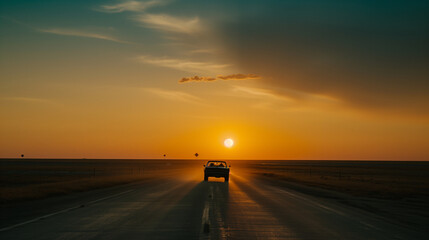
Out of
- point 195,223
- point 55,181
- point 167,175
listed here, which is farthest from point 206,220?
point 167,175

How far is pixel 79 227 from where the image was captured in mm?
9828

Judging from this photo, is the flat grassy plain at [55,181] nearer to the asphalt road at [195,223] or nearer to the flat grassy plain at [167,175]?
the flat grassy plain at [167,175]

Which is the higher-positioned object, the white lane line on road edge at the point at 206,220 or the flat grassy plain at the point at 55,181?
the white lane line on road edge at the point at 206,220

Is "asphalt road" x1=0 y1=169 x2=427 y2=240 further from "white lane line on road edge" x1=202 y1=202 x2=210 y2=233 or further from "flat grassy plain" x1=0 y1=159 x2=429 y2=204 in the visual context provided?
"flat grassy plain" x1=0 y1=159 x2=429 y2=204

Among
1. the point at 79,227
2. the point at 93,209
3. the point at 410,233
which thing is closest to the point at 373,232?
the point at 410,233

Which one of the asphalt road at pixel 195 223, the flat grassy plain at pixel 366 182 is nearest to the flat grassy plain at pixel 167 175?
the flat grassy plain at pixel 366 182

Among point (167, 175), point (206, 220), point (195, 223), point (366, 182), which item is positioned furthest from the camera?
point (167, 175)

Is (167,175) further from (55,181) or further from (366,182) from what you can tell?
(366,182)

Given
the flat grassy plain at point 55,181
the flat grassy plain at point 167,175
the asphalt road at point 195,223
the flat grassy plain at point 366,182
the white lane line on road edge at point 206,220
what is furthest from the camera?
the flat grassy plain at point 366,182

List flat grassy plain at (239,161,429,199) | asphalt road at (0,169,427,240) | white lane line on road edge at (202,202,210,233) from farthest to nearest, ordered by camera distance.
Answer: flat grassy plain at (239,161,429,199) < white lane line on road edge at (202,202,210,233) < asphalt road at (0,169,427,240)

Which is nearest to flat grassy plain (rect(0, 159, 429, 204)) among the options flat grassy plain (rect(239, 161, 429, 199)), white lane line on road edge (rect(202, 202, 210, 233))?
flat grassy plain (rect(239, 161, 429, 199))

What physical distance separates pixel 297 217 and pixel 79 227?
6658mm

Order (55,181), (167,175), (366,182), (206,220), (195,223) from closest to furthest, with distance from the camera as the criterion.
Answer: (195,223) < (206,220) < (55,181) < (366,182) < (167,175)

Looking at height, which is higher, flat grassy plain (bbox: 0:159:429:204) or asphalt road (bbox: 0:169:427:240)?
asphalt road (bbox: 0:169:427:240)
